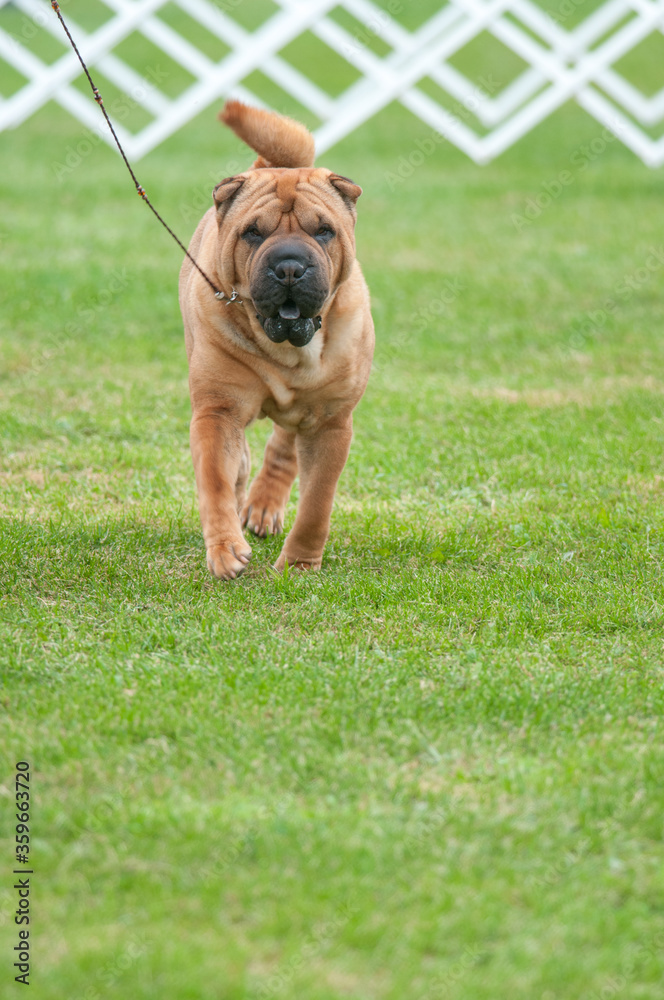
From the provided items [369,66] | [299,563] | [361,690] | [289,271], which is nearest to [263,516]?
[299,563]

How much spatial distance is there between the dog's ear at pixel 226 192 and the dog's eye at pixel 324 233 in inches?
11.2

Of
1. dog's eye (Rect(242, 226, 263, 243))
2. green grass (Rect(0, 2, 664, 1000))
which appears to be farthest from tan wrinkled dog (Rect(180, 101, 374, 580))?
green grass (Rect(0, 2, 664, 1000))

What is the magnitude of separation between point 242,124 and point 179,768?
200 centimetres

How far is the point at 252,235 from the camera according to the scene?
348 centimetres

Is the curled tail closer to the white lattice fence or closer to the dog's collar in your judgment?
the dog's collar

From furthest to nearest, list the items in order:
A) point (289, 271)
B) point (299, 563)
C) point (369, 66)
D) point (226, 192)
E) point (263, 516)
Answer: point (369, 66) → point (263, 516) → point (299, 563) → point (226, 192) → point (289, 271)

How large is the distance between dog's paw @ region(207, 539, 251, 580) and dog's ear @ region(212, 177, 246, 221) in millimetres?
994

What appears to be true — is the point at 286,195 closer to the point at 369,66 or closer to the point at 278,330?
the point at 278,330

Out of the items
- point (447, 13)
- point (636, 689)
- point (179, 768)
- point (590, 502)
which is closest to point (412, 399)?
point (590, 502)

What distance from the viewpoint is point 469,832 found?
8.17 ft

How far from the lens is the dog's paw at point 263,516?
4.24 metres

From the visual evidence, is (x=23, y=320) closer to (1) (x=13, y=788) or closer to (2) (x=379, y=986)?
(1) (x=13, y=788)

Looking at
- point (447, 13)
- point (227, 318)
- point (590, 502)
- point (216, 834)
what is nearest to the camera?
point (216, 834)

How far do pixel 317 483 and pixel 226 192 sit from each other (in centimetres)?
93
